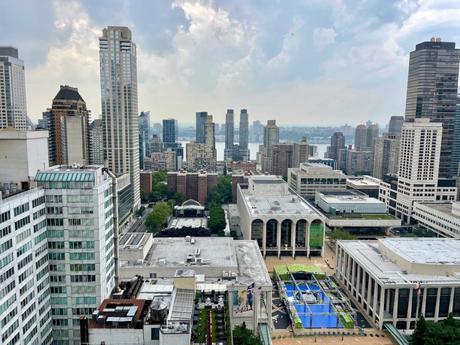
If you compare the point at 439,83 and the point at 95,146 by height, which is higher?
the point at 439,83

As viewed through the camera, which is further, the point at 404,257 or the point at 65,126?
the point at 65,126

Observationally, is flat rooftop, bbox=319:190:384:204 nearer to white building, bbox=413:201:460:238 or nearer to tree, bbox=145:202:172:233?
white building, bbox=413:201:460:238

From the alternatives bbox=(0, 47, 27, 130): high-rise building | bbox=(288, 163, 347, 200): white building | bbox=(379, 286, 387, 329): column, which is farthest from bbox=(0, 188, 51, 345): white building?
bbox=(0, 47, 27, 130): high-rise building

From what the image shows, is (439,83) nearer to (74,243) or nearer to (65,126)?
(65,126)

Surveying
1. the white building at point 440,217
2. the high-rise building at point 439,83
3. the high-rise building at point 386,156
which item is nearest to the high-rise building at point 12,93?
the white building at point 440,217

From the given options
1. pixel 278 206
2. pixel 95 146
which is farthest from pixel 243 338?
pixel 95 146

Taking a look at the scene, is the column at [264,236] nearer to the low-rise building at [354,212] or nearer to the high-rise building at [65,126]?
the low-rise building at [354,212]

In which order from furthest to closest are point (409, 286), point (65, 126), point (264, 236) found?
1. point (65, 126)
2. point (264, 236)
3. point (409, 286)
